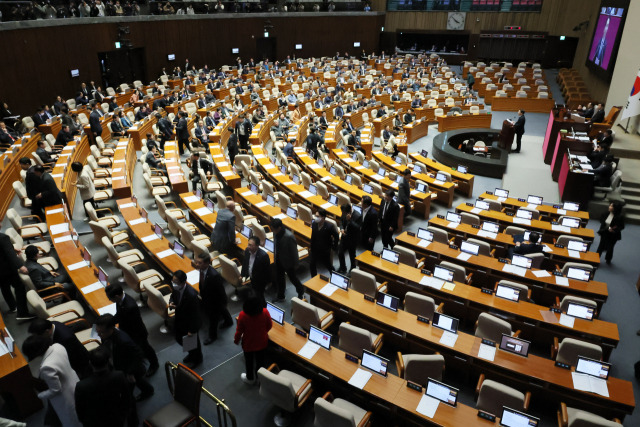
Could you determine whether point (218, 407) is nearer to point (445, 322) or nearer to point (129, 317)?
point (129, 317)

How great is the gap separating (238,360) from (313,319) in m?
1.23

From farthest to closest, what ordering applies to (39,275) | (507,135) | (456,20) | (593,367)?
(456,20), (507,135), (39,275), (593,367)

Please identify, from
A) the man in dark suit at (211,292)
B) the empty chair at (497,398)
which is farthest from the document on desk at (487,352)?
the man in dark suit at (211,292)

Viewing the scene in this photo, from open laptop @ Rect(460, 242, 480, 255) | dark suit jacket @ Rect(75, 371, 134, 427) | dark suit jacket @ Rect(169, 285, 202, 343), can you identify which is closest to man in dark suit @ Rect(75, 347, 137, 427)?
dark suit jacket @ Rect(75, 371, 134, 427)

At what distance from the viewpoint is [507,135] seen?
1605 centimetres

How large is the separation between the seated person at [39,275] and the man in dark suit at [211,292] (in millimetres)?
2501

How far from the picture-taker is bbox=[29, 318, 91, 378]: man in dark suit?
14.8 feet

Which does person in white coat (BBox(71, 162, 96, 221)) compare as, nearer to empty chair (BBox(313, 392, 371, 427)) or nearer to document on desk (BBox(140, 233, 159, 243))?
document on desk (BBox(140, 233, 159, 243))

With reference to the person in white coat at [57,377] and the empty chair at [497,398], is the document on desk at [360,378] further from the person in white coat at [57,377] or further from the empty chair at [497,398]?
the person in white coat at [57,377]

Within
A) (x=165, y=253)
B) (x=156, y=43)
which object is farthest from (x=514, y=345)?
(x=156, y=43)

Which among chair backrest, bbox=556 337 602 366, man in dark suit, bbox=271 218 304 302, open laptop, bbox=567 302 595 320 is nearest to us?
chair backrest, bbox=556 337 602 366

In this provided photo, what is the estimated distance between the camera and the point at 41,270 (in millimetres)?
6770

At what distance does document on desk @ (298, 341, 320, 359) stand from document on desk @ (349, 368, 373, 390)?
0.60 meters

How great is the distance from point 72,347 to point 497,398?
4816 millimetres
